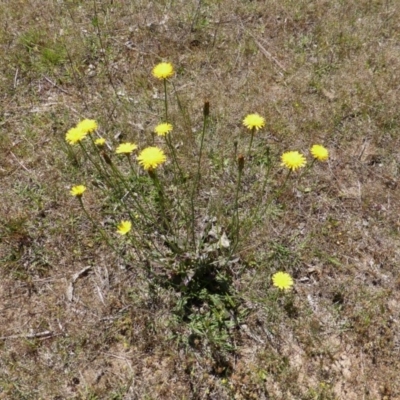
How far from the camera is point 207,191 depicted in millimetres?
3439

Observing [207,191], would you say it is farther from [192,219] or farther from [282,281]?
[282,281]

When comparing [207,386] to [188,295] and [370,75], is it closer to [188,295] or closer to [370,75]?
[188,295]

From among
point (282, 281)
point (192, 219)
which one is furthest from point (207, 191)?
point (282, 281)

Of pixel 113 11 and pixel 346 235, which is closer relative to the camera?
pixel 346 235

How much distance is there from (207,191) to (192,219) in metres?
0.80

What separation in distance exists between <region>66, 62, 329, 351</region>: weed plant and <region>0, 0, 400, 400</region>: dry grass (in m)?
0.09

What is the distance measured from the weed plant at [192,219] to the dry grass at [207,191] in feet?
0.30

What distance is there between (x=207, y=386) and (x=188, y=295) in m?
0.58

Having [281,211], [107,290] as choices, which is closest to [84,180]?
[107,290]

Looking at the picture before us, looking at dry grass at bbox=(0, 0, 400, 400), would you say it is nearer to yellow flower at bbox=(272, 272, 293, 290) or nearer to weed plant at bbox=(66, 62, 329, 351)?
weed plant at bbox=(66, 62, 329, 351)

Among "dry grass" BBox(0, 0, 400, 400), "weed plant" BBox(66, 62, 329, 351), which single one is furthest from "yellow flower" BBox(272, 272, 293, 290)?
"dry grass" BBox(0, 0, 400, 400)

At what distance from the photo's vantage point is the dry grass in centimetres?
265

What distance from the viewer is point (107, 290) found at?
294cm

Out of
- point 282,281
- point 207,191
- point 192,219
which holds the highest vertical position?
point 192,219
